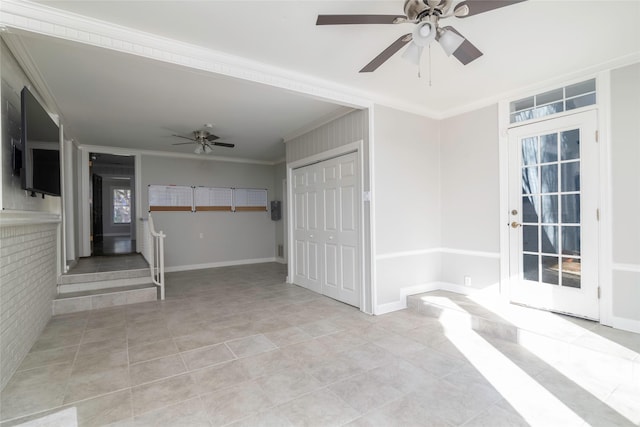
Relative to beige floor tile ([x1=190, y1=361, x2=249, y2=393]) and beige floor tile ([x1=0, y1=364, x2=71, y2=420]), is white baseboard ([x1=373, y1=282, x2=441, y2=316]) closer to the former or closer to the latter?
beige floor tile ([x1=190, y1=361, x2=249, y2=393])

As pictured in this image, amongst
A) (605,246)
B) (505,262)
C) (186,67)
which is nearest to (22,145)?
(186,67)

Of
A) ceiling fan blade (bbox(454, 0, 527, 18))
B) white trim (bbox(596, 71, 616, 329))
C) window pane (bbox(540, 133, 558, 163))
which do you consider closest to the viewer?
ceiling fan blade (bbox(454, 0, 527, 18))

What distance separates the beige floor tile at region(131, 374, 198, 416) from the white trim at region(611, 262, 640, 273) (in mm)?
3990

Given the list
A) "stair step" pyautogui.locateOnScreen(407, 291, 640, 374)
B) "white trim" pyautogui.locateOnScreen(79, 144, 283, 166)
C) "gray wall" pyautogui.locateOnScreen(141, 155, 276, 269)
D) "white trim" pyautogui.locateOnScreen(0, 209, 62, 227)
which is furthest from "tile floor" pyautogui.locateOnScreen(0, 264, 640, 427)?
"white trim" pyautogui.locateOnScreen(79, 144, 283, 166)

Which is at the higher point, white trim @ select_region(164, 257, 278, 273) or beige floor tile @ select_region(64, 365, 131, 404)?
white trim @ select_region(164, 257, 278, 273)

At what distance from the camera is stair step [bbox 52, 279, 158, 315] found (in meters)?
4.02

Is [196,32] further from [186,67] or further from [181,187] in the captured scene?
[181,187]

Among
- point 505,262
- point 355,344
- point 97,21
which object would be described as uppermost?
point 97,21

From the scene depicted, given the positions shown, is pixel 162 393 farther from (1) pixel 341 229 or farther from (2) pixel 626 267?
(2) pixel 626 267

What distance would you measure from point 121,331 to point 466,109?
16.8ft

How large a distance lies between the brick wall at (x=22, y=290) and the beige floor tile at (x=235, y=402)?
1.62 meters

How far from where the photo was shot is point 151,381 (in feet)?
7.77

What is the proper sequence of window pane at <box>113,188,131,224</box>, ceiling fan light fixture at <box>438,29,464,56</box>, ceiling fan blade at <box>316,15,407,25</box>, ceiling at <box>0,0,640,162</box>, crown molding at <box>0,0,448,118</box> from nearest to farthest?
1. ceiling fan blade at <box>316,15,407,25</box>
2. ceiling fan light fixture at <box>438,29,464,56</box>
3. crown molding at <box>0,0,448,118</box>
4. ceiling at <box>0,0,640,162</box>
5. window pane at <box>113,188,131,224</box>

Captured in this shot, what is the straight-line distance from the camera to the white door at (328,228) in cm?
418
